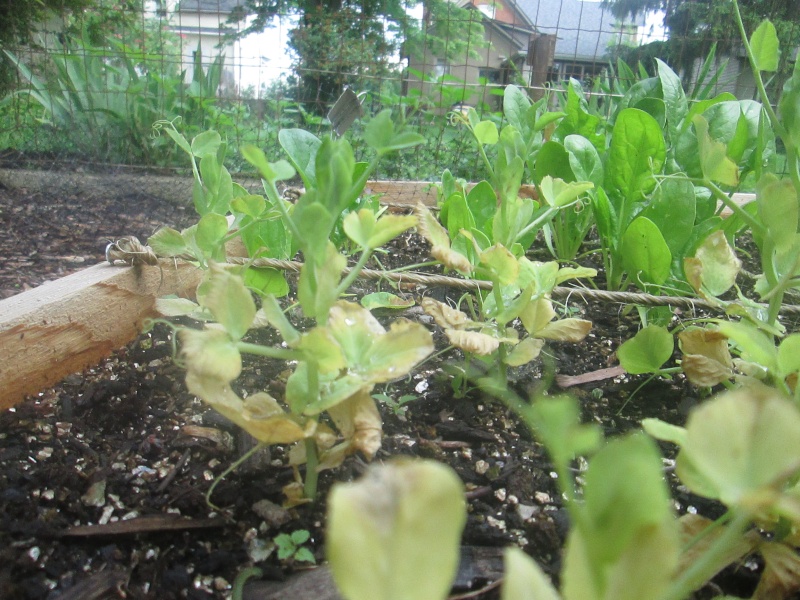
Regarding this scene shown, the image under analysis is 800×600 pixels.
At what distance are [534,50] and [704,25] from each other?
751 millimetres

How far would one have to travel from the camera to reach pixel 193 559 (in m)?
0.50

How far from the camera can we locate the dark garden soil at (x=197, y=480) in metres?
0.48

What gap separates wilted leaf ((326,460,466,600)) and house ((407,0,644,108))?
5.62 ft

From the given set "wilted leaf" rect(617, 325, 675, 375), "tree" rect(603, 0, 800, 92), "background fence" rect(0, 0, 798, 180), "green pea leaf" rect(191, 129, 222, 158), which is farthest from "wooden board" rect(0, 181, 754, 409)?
"tree" rect(603, 0, 800, 92)

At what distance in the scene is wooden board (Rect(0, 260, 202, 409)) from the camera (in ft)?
2.36

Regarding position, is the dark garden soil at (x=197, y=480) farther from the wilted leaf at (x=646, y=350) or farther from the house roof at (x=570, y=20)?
the house roof at (x=570, y=20)

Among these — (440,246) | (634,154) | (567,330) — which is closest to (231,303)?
(440,246)

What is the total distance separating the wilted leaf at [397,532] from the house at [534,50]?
5.62 feet

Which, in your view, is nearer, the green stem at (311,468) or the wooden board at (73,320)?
the green stem at (311,468)

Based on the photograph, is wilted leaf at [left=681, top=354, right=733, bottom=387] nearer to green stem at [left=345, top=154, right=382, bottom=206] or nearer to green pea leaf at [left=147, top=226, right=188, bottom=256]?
green stem at [left=345, top=154, right=382, bottom=206]

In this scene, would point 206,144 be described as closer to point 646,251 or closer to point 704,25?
point 646,251

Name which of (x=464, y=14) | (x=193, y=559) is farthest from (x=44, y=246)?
(x=464, y=14)

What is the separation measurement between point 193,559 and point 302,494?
10cm

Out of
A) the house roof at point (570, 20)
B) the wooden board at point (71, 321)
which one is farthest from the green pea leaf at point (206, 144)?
the house roof at point (570, 20)
